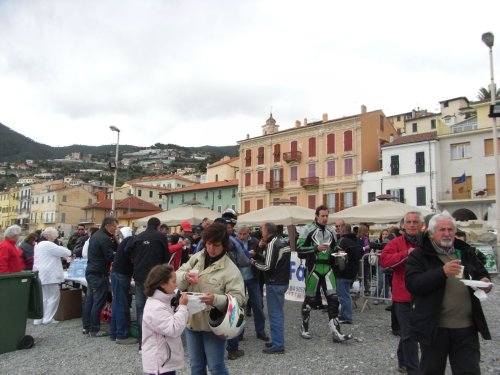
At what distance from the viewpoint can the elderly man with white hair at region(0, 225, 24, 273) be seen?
7.09 metres

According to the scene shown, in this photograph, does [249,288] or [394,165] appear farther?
[394,165]

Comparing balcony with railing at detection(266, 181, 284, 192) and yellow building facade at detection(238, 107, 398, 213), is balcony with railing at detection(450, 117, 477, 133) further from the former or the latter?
balcony with railing at detection(266, 181, 284, 192)

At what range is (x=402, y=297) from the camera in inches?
185

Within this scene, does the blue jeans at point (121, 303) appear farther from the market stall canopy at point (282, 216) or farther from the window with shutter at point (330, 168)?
the window with shutter at point (330, 168)

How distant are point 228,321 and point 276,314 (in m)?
2.76

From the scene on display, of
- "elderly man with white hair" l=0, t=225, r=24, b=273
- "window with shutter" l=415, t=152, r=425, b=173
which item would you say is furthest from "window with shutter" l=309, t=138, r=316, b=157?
"elderly man with white hair" l=0, t=225, r=24, b=273

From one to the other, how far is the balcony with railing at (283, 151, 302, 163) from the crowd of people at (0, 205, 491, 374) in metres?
37.9

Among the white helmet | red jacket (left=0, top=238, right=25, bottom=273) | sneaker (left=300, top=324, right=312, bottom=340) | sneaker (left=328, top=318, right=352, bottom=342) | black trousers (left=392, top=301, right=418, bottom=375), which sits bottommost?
sneaker (left=300, top=324, right=312, bottom=340)

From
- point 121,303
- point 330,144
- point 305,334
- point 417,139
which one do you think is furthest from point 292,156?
point 121,303

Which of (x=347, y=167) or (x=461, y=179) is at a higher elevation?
(x=347, y=167)

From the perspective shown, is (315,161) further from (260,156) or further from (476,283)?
(476,283)

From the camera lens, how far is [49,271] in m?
7.79

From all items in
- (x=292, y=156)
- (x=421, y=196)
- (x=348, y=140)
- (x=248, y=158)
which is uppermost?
(x=348, y=140)

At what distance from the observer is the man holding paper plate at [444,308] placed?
3.27m
